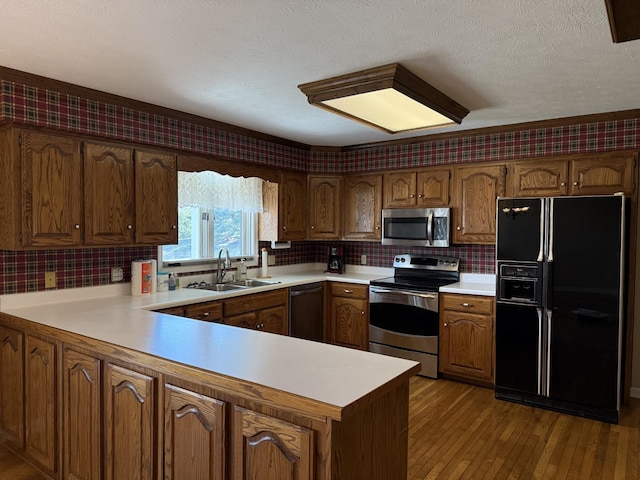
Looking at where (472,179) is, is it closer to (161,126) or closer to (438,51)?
(438,51)

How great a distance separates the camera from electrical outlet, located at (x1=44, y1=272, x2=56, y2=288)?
3.05 meters

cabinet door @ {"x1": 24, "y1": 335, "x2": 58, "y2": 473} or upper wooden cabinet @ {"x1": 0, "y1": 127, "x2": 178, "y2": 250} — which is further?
upper wooden cabinet @ {"x1": 0, "y1": 127, "x2": 178, "y2": 250}

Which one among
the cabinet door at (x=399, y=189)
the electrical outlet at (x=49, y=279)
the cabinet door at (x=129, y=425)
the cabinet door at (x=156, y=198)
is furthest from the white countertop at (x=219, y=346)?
the cabinet door at (x=399, y=189)

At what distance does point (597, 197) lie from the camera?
3.24 meters

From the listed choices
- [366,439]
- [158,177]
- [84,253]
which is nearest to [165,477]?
[366,439]

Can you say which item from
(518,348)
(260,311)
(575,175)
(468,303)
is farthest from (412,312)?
(575,175)

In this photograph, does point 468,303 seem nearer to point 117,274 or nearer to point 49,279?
point 117,274

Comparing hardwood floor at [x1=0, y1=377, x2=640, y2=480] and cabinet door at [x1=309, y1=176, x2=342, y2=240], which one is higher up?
cabinet door at [x1=309, y1=176, x2=342, y2=240]

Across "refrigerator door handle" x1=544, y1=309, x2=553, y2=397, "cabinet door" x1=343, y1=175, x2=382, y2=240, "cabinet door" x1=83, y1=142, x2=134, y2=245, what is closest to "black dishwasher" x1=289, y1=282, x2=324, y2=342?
"cabinet door" x1=343, y1=175, x2=382, y2=240

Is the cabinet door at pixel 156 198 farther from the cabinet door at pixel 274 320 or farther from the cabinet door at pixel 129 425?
the cabinet door at pixel 129 425

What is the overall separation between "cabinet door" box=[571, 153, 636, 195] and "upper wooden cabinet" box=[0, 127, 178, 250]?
3.26 metres

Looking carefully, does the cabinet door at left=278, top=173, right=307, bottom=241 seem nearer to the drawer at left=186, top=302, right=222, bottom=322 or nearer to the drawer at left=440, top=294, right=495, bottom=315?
the drawer at left=186, top=302, right=222, bottom=322

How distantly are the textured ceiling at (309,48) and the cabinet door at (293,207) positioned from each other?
148 cm

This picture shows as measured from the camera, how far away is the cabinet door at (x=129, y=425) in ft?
6.31
